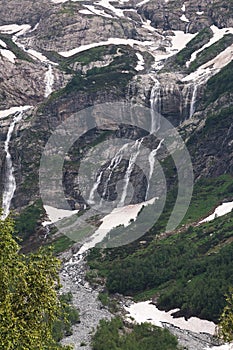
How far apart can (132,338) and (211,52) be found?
5494 inches

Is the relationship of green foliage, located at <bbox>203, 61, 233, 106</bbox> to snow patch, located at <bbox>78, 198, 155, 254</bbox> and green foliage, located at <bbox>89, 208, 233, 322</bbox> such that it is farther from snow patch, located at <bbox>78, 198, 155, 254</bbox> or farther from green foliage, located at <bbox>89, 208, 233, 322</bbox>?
green foliage, located at <bbox>89, 208, 233, 322</bbox>

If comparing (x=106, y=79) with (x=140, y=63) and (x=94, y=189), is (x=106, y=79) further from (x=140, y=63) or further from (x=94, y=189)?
(x=94, y=189)

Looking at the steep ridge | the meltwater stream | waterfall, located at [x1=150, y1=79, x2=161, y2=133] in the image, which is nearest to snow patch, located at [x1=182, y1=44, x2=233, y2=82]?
the steep ridge

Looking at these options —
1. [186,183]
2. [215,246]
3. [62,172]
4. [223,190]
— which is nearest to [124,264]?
[215,246]

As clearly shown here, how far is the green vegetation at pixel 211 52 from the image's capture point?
176 meters

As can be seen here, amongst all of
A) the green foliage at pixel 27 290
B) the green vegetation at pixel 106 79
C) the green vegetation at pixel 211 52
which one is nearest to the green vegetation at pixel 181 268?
the green foliage at pixel 27 290

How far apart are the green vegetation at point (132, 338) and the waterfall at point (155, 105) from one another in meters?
89.1

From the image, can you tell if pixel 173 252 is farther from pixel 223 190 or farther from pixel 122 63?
pixel 122 63

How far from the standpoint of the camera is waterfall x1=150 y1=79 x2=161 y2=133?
14625 centimetres

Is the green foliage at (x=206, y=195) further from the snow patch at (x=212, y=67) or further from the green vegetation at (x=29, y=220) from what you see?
the snow patch at (x=212, y=67)

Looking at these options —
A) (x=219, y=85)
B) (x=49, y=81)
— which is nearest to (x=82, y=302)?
(x=219, y=85)

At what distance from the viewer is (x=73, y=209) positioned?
421 feet

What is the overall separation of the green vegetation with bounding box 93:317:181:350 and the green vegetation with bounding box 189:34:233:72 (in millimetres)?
123167

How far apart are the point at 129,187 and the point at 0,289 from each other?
344 feet
